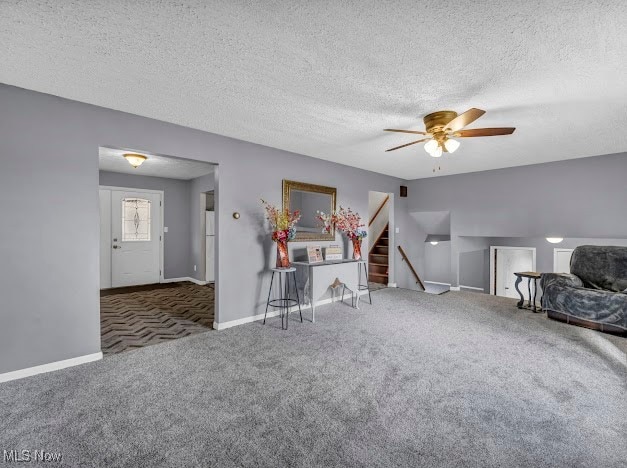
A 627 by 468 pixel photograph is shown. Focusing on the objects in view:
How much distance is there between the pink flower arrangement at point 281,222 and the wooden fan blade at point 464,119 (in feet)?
6.94

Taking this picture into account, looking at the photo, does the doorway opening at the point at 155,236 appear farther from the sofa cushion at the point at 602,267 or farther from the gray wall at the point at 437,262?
the sofa cushion at the point at 602,267

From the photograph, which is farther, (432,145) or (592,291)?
(592,291)

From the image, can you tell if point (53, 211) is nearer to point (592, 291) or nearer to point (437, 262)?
point (592, 291)

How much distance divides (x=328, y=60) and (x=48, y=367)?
3.27 metres

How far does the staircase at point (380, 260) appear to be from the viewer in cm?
649

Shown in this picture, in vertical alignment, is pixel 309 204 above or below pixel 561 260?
above

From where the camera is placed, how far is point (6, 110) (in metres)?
2.35

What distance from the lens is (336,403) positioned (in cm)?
210

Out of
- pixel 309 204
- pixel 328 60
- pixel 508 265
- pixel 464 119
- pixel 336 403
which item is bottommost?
pixel 336 403

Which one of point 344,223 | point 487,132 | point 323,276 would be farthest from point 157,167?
point 487,132

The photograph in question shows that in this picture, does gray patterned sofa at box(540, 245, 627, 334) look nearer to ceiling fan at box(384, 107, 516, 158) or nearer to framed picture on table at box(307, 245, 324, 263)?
ceiling fan at box(384, 107, 516, 158)

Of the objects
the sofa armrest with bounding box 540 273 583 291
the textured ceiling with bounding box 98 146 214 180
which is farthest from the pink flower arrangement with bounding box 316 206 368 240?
the sofa armrest with bounding box 540 273 583 291

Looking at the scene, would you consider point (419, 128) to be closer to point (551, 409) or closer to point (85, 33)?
point (551, 409)

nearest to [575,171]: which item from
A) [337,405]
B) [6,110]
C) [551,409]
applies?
[551,409]
